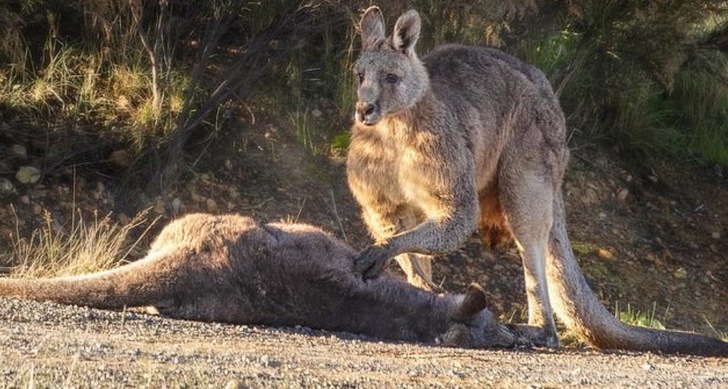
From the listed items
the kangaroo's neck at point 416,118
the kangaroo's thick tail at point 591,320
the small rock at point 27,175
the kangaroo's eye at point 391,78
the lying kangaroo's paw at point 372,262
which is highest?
the kangaroo's eye at point 391,78

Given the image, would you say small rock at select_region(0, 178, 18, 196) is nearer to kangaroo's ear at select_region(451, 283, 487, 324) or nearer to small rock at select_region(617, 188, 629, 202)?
kangaroo's ear at select_region(451, 283, 487, 324)

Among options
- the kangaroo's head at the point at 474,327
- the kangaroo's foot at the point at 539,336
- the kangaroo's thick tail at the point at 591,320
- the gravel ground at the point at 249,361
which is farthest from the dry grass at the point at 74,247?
the kangaroo's thick tail at the point at 591,320

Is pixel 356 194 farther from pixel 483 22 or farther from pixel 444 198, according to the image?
pixel 483 22

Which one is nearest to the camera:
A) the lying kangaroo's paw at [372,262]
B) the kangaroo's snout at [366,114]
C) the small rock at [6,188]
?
the lying kangaroo's paw at [372,262]

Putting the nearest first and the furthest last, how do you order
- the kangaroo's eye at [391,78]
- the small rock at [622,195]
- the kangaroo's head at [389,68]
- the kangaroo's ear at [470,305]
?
the kangaroo's ear at [470,305]
the kangaroo's head at [389,68]
the kangaroo's eye at [391,78]
the small rock at [622,195]

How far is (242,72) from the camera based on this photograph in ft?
40.2

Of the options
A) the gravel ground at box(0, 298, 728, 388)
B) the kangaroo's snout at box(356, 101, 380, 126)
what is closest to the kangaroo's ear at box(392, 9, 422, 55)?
the kangaroo's snout at box(356, 101, 380, 126)

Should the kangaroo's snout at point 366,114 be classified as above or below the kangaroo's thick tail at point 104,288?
above

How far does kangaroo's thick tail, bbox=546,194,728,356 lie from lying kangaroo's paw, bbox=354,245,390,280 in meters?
1.99

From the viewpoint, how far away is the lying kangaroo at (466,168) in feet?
31.0

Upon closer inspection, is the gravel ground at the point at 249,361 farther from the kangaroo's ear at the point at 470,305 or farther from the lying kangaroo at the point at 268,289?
the kangaroo's ear at the point at 470,305

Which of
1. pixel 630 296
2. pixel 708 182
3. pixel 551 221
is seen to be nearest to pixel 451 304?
pixel 551 221

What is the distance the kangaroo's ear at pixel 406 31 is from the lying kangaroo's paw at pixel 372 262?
60.5 inches

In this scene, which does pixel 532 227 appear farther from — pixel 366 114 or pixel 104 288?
pixel 104 288
